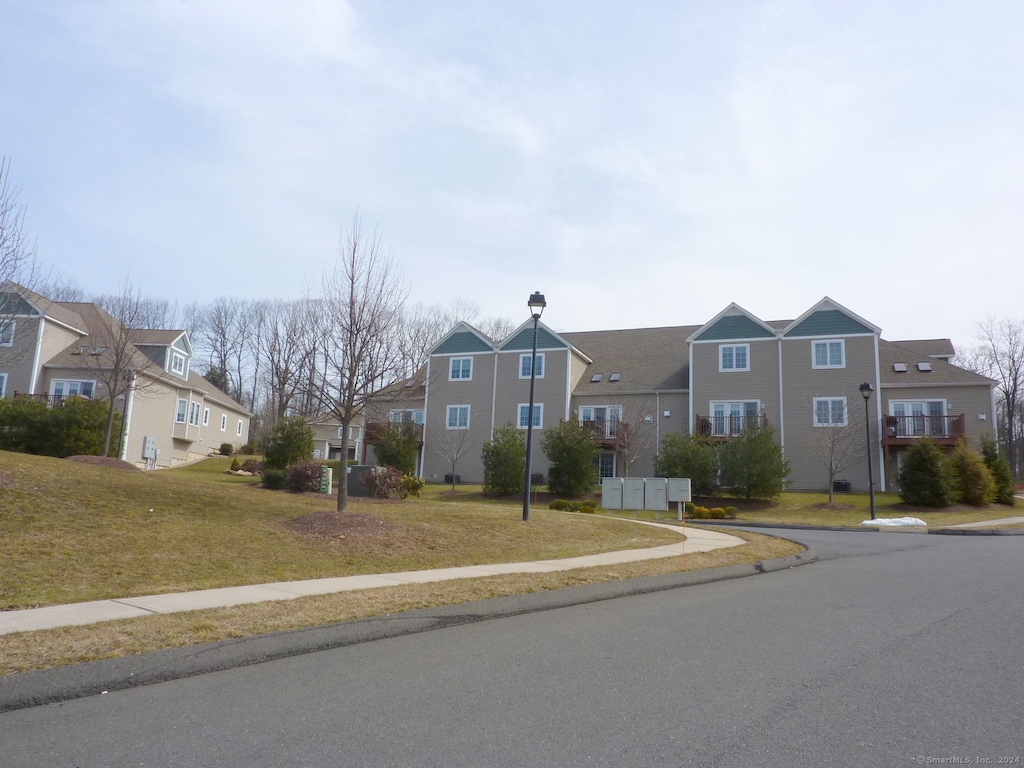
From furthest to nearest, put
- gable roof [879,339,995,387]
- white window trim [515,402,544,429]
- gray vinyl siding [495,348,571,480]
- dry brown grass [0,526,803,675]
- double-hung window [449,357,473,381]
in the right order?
1. double-hung window [449,357,473,381]
2. white window trim [515,402,544,429]
3. gray vinyl siding [495,348,571,480]
4. gable roof [879,339,995,387]
5. dry brown grass [0,526,803,675]

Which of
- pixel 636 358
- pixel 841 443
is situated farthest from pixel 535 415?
pixel 841 443

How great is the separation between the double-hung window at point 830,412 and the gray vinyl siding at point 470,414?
16696 mm

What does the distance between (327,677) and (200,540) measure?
23.1 feet

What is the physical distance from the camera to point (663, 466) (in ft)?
116

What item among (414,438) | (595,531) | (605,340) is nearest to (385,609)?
(595,531)

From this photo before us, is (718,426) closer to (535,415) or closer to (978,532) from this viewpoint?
(535,415)

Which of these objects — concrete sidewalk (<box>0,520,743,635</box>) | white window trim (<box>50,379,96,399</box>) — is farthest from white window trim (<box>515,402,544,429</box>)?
concrete sidewalk (<box>0,520,743,635</box>)

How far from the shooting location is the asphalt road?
4.49 metres

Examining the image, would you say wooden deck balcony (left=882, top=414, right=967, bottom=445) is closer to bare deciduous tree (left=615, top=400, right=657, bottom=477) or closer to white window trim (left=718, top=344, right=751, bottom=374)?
white window trim (left=718, top=344, right=751, bottom=374)

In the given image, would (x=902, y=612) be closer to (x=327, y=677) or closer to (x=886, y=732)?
(x=886, y=732)

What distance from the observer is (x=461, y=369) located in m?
44.5

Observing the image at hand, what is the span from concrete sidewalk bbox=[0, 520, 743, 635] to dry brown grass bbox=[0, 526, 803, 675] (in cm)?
31

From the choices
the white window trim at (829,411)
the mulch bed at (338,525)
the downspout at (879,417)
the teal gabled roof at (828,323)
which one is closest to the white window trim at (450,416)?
the teal gabled roof at (828,323)

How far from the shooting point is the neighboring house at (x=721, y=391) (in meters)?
36.9
